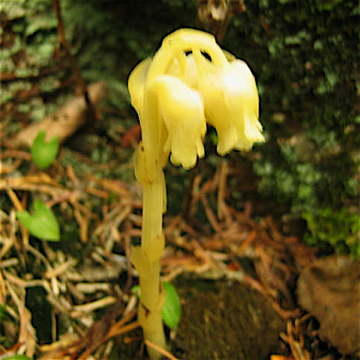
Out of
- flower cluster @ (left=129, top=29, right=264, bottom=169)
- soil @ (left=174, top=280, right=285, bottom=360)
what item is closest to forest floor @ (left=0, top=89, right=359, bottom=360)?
soil @ (left=174, top=280, right=285, bottom=360)

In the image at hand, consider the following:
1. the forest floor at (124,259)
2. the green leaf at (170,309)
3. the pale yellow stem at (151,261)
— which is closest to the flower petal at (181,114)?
the pale yellow stem at (151,261)

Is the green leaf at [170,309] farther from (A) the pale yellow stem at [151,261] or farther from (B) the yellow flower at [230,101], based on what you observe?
(B) the yellow flower at [230,101]

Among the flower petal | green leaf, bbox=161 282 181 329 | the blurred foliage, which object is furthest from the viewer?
the blurred foliage

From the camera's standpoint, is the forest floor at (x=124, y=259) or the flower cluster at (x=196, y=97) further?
the forest floor at (x=124, y=259)

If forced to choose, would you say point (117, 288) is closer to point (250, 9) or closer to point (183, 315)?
point (183, 315)

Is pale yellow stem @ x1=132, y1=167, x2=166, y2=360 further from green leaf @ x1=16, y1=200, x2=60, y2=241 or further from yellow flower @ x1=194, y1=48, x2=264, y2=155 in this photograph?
green leaf @ x1=16, y1=200, x2=60, y2=241

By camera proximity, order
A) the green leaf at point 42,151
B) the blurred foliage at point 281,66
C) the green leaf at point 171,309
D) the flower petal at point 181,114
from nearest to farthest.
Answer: the flower petal at point 181,114 < the green leaf at point 171,309 < the blurred foliage at point 281,66 < the green leaf at point 42,151
